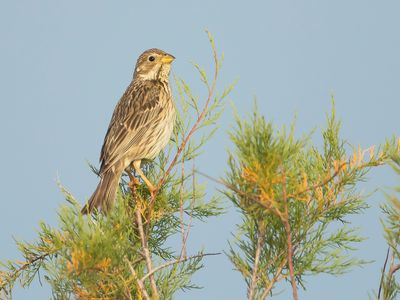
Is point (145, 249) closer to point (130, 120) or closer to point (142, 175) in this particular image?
point (142, 175)

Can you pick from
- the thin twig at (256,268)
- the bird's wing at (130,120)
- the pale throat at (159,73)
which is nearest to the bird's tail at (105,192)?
the bird's wing at (130,120)

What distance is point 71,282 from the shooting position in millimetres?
3791

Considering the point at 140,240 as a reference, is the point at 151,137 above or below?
above

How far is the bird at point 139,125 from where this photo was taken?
263 inches

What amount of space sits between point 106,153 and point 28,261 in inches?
92.9

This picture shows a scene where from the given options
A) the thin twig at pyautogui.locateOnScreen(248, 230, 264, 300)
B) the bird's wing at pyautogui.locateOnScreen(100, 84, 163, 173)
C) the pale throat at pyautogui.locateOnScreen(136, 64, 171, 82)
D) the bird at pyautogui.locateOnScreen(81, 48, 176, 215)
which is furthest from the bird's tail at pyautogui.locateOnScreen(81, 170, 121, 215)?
the thin twig at pyautogui.locateOnScreen(248, 230, 264, 300)

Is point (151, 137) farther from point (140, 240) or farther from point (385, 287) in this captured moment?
point (385, 287)

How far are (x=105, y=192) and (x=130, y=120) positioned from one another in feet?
4.35

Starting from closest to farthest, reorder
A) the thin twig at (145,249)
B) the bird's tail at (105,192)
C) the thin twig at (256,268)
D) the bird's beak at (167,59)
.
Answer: the thin twig at (256,268) → the thin twig at (145,249) → the bird's tail at (105,192) → the bird's beak at (167,59)

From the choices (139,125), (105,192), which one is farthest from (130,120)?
(105,192)

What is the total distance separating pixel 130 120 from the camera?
734 cm

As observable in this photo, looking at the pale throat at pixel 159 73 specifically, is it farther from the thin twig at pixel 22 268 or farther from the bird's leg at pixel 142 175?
the thin twig at pixel 22 268

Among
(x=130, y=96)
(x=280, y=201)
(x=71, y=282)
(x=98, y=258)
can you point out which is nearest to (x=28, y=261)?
(x=71, y=282)

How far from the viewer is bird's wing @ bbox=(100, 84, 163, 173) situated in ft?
22.8
